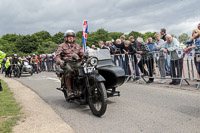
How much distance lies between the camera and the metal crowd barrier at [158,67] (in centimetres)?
838

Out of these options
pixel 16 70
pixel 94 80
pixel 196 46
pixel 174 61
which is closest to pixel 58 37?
pixel 16 70

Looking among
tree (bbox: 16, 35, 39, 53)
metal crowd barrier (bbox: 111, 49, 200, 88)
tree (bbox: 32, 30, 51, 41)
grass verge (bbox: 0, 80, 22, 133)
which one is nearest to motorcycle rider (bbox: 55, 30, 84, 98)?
grass verge (bbox: 0, 80, 22, 133)

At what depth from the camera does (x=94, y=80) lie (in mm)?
5188

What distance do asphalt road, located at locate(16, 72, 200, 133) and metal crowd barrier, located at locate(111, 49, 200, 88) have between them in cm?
150

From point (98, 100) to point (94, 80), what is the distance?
47 cm

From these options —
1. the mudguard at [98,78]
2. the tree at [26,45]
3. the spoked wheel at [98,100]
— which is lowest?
the spoked wheel at [98,100]

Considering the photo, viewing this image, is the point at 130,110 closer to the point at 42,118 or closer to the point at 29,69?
the point at 42,118

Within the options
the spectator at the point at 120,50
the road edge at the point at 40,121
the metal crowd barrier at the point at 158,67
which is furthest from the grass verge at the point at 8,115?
the spectator at the point at 120,50

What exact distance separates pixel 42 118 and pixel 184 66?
5.89 metres

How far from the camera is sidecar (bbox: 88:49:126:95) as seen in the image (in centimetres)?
614

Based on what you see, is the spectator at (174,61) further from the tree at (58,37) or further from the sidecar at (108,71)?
the tree at (58,37)

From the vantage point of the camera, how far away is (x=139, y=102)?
6270 millimetres

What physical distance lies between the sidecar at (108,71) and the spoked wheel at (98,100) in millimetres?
1062

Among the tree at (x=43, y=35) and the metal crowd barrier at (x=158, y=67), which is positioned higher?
the tree at (x=43, y=35)
